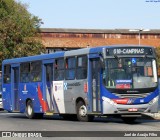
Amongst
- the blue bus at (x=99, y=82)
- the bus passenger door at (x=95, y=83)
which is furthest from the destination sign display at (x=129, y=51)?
the bus passenger door at (x=95, y=83)

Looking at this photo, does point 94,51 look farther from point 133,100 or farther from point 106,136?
point 106,136

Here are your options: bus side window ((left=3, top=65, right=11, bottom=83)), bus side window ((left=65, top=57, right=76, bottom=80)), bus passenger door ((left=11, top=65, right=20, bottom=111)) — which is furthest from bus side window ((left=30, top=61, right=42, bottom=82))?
bus side window ((left=3, top=65, right=11, bottom=83))

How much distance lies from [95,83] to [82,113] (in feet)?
5.60

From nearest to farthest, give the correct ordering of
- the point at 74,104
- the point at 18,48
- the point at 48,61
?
the point at 74,104 → the point at 48,61 → the point at 18,48

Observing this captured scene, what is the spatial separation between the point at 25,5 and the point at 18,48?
24023 mm

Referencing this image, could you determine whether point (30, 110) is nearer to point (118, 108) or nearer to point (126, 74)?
point (118, 108)

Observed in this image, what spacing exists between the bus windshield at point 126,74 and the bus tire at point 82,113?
192 centimetres

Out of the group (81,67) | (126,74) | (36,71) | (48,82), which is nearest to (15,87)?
(36,71)

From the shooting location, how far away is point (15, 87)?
29.2m

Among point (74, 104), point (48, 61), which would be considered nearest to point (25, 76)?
point (48, 61)

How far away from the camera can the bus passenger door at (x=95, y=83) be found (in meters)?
21.8

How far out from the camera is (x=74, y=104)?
2356cm

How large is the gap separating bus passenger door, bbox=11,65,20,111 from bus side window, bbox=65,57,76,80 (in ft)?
17.7

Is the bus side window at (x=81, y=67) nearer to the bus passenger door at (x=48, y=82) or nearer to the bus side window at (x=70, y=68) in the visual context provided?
the bus side window at (x=70, y=68)
